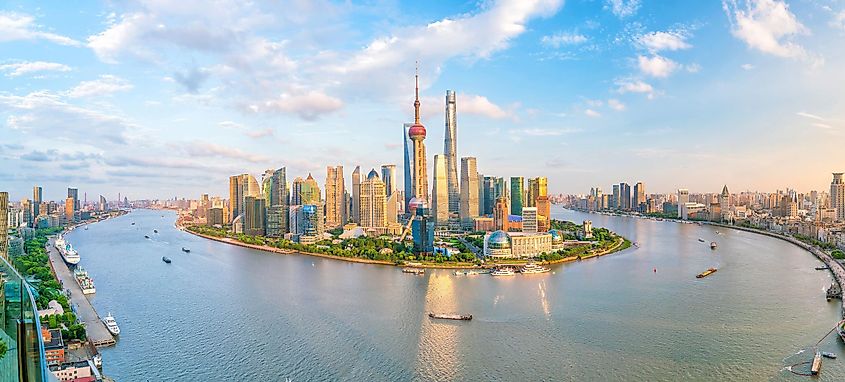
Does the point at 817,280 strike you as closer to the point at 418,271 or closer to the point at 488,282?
the point at 488,282

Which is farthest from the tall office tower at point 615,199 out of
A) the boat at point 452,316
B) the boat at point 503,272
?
the boat at point 452,316

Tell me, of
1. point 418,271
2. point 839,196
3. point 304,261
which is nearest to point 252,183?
point 304,261

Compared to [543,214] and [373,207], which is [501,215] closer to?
[543,214]

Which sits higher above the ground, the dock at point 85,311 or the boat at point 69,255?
the boat at point 69,255

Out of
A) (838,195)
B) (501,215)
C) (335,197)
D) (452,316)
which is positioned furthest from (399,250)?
(838,195)

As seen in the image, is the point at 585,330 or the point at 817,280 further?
the point at 817,280

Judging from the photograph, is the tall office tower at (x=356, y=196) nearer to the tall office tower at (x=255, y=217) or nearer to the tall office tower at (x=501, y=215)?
the tall office tower at (x=255, y=217)

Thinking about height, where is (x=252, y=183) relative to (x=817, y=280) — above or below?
above
